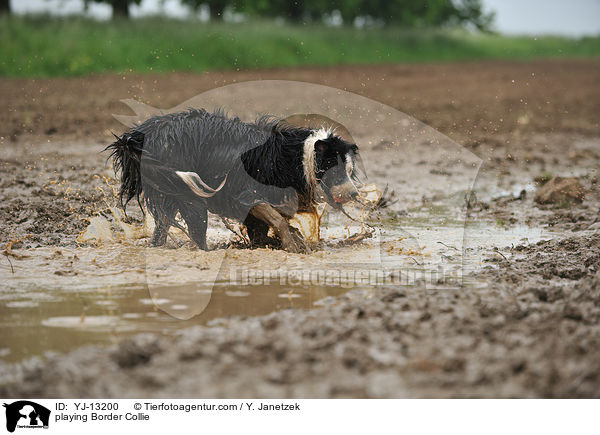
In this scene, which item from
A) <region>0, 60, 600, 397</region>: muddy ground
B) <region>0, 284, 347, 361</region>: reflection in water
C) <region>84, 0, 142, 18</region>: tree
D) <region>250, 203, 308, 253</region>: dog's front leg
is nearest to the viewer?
<region>0, 60, 600, 397</region>: muddy ground

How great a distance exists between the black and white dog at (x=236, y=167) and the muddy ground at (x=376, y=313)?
0.44 m

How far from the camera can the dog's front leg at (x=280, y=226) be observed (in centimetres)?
582

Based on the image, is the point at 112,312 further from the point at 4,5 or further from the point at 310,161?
the point at 4,5

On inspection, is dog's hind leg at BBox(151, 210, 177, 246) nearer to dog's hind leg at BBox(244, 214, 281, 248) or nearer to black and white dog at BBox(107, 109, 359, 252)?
black and white dog at BBox(107, 109, 359, 252)

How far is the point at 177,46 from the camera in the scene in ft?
72.5

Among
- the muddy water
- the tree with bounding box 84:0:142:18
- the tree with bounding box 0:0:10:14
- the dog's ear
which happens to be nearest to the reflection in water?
the muddy water

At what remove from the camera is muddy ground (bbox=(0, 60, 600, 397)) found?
337cm

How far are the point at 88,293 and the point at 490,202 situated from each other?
5.49 meters

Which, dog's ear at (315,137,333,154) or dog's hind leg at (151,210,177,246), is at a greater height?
dog's ear at (315,137,333,154)

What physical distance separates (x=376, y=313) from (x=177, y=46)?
19.5 meters

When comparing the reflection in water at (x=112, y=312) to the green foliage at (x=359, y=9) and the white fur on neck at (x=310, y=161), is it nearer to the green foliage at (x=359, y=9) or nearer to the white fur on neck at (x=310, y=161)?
the white fur on neck at (x=310, y=161)

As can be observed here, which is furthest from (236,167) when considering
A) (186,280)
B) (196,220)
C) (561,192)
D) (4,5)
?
(4,5)
